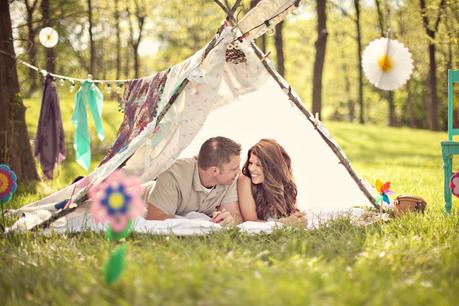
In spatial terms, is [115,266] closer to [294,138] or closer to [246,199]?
[246,199]

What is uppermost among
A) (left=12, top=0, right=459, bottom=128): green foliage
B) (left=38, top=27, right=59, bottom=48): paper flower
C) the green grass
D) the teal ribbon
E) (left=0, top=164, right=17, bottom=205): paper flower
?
(left=12, top=0, right=459, bottom=128): green foliage

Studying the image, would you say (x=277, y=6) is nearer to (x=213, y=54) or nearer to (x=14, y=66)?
(x=213, y=54)

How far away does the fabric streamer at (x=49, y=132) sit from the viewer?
559cm

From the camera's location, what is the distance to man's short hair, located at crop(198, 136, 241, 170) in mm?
3725

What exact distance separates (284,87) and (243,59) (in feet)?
1.23

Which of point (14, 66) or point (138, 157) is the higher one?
point (14, 66)

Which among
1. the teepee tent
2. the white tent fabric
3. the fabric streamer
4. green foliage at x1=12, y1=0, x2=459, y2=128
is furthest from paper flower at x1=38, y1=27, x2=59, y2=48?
green foliage at x1=12, y1=0, x2=459, y2=128

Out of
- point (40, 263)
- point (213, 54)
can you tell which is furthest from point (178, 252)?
point (213, 54)

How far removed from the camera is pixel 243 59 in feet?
13.9

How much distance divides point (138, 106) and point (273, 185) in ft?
4.21

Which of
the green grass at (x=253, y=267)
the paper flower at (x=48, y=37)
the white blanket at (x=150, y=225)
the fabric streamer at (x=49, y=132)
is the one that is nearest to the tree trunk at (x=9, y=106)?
the fabric streamer at (x=49, y=132)

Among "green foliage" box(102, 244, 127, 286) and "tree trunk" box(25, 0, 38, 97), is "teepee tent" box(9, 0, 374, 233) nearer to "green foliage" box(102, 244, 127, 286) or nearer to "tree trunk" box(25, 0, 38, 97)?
"green foliage" box(102, 244, 127, 286)

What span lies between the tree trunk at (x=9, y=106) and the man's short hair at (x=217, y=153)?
250 centimetres

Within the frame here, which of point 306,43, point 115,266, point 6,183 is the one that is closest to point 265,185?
point 6,183
